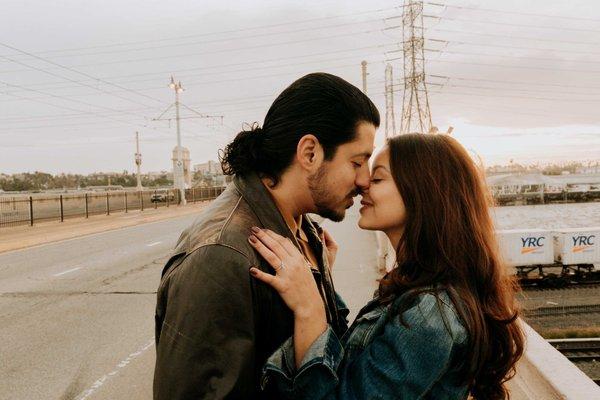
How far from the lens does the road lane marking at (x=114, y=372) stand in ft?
15.6

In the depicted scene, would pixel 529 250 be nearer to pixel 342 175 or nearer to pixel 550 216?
pixel 342 175

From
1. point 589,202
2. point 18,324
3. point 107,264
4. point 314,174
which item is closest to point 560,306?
point 107,264

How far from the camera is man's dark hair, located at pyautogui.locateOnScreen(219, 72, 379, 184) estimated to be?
1.95 m

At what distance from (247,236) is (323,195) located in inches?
22.7

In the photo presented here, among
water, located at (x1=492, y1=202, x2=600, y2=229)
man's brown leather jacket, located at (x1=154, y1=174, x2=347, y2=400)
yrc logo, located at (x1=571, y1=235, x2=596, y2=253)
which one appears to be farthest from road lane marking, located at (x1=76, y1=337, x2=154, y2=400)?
water, located at (x1=492, y1=202, x2=600, y2=229)

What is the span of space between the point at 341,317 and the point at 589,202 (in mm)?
134782

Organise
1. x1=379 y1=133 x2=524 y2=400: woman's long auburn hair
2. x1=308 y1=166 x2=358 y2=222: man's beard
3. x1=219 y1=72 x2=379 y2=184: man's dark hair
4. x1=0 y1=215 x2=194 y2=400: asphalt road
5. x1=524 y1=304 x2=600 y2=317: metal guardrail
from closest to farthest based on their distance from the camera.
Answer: x1=379 y1=133 x2=524 y2=400: woman's long auburn hair < x1=219 y1=72 x2=379 y2=184: man's dark hair < x1=308 y1=166 x2=358 y2=222: man's beard < x1=0 y1=215 x2=194 y2=400: asphalt road < x1=524 y1=304 x2=600 y2=317: metal guardrail

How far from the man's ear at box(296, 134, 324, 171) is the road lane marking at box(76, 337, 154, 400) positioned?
13.0ft

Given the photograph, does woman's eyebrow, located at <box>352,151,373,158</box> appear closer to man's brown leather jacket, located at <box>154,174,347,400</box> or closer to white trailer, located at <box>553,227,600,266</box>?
man's brown leather jacket, located at <box>154,174,347,400</box>

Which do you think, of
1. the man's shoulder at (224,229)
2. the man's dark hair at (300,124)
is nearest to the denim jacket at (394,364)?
the man's shoulder at (224,229)

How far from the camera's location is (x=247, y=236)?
164cm

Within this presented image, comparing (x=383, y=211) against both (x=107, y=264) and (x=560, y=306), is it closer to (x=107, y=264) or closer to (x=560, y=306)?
(x=107, y=264)

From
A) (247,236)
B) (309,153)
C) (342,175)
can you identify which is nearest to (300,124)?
(309,153)

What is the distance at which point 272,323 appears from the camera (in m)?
1.67
